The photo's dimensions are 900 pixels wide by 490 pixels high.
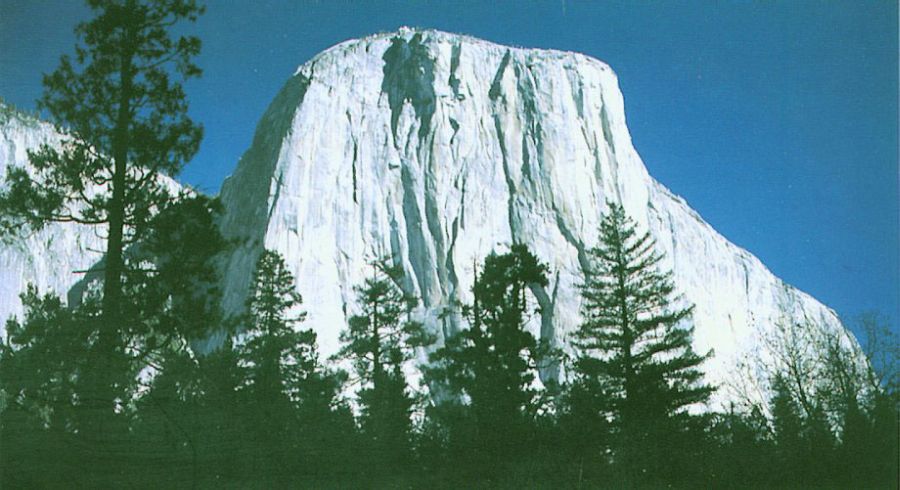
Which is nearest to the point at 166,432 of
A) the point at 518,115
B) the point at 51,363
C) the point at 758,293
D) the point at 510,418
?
the point at 51,363

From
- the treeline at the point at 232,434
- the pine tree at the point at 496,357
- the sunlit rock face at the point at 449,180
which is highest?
the sunlit rock face at the point at 449,180

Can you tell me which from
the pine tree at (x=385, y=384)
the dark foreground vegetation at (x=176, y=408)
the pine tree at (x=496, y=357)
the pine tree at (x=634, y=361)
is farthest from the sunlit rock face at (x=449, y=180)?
the dark foreground vegetation at (x=176, y=408)

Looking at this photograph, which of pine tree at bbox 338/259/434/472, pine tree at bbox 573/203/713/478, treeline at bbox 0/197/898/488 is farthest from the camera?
pine tree at bbox 573/203/713/478

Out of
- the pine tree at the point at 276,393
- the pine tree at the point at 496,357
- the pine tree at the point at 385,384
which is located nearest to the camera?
the pine tree at the point at 276,393

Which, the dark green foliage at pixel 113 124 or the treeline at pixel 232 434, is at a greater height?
the dark green foliage at pixel 113 124

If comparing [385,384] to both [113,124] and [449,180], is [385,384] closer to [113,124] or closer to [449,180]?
[113,124]

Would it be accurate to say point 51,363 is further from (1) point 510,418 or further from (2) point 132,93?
(1) point 510,418

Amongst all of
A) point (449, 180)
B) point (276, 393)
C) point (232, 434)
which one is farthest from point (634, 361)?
point (449, 180)

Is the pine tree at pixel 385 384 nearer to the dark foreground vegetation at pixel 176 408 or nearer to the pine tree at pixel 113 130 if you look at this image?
the dark foreground vegetation at pixel 176 408

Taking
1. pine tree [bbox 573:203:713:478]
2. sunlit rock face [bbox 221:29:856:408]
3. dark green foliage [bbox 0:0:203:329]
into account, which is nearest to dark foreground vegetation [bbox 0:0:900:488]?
dark green foliage [bbox 0:0:203:329]

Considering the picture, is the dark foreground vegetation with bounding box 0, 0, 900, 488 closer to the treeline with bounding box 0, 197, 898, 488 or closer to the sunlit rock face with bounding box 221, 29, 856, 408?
the treeline with bounding box 0, 197, 898, 488
